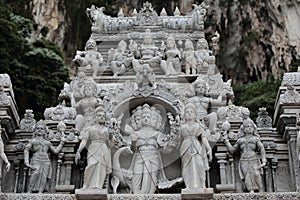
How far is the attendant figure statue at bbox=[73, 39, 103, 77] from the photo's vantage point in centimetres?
1470

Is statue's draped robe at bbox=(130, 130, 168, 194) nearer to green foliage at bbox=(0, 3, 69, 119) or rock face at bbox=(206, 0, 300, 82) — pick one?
green foliage at bbox=(0, 3, 69, 119)

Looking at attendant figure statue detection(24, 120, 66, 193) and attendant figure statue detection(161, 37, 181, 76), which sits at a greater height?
attendant figure statue detection(161, 37, 181, 76)

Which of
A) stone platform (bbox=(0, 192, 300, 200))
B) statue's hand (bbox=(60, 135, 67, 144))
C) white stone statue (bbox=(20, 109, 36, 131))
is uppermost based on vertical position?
white stone statue (bbox=(20, 109, 36, 131))

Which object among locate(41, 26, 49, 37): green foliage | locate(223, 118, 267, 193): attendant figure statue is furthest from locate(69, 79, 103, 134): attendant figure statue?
locate(41, 26, 49, 37): green foliage

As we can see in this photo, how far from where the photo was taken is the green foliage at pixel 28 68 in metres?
24.0

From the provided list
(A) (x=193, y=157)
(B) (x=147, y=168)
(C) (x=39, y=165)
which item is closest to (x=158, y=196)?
(A) (x=193, y=157)

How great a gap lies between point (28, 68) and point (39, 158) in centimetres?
1362

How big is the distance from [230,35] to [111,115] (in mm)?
22951

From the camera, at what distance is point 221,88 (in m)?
13.9

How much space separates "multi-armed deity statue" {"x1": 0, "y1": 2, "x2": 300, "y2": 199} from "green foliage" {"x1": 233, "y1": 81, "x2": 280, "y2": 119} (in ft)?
38.2

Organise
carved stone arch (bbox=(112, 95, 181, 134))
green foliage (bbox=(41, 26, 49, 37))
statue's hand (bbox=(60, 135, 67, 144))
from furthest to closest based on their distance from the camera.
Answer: green foliage (bbox=(41, 26, 49, 37)), carved stone arch (bbox=(112, 95, 181, 134)), statue's hand (bbox=(60, 135, 67, 144))

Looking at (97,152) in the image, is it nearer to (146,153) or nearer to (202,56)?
(146,153)

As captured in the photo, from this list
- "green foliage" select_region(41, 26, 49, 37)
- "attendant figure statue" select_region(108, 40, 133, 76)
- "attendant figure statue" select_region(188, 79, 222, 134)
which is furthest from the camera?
"green foliage" select_region(41, 26, 49, 37)

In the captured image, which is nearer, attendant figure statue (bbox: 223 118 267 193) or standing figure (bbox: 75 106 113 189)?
standing figure (bbox: 75 106 113 189)
